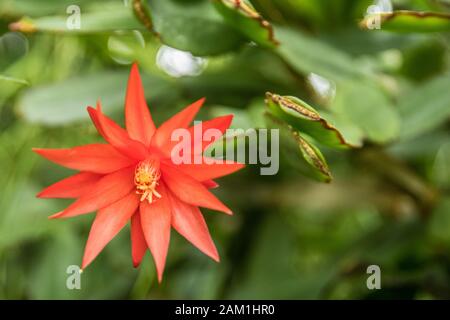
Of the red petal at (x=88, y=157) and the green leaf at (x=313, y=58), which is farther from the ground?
the green leaf at (x=313, y=58)

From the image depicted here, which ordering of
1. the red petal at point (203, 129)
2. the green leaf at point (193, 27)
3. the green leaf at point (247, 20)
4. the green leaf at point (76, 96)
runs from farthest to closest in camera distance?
the green leaf at point (76, 96), the green leaf at point (193, 27), the green leaf at point (247, 20), the red petal at point (203, 129)

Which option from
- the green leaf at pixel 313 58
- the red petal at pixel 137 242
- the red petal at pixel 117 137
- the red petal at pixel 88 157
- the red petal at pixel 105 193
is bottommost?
the red petal at pixel 137 242

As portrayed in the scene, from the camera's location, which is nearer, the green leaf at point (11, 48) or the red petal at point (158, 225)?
the red petal at point (158, 225)

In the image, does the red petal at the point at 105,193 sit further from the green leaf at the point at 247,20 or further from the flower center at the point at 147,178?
the green leaf at the point at 247,20

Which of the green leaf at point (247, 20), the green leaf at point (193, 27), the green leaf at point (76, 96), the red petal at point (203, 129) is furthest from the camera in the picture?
the green leaf at point (76, 96)

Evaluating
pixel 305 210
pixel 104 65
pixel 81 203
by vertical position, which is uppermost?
pixel 104 65

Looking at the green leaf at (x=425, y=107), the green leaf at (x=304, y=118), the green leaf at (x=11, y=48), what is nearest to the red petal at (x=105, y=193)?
the green leaf at (x=304, y=118)

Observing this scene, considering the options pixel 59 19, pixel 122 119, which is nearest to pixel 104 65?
pixel 122 119

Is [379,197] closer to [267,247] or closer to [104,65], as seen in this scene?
[267,247]

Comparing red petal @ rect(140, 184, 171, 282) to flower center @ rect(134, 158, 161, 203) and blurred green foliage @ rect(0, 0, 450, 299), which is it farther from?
blurred green foliage @ rect(0, 0, 450, 299)
